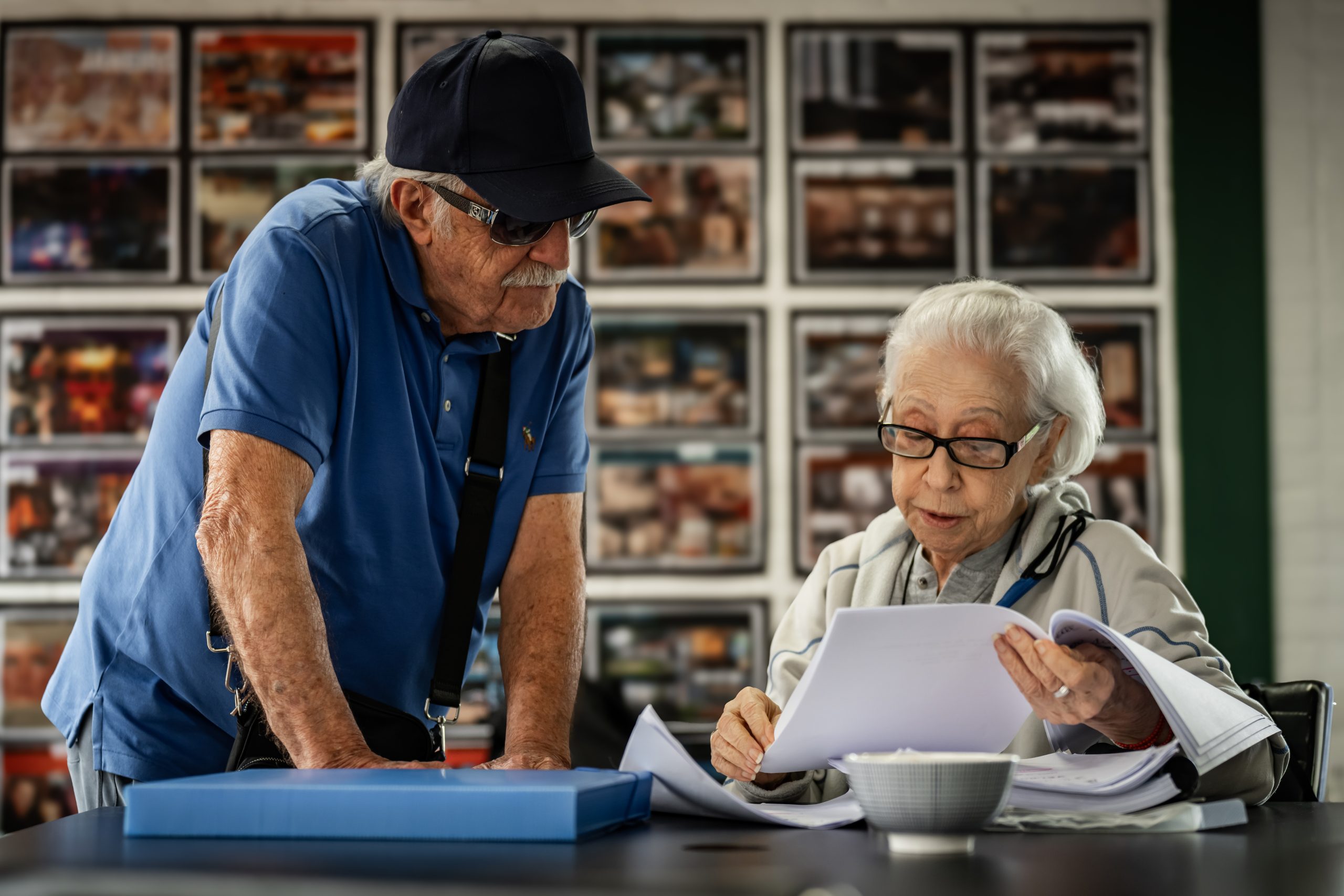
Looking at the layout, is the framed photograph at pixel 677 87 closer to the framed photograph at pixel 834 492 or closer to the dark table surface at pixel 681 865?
the framed photograph at pixel 834 492

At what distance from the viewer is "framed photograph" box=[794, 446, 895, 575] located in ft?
14.3

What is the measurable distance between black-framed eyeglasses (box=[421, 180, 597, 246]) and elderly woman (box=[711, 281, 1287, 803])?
523mm

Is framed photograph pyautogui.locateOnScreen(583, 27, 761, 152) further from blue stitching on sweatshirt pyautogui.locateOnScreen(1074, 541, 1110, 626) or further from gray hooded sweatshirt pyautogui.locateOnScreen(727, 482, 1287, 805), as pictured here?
blue stitching on sweatshirt pyautogui.locateOnScreen(1074, 541, 1110, 626)

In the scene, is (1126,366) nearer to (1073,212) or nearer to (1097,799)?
(1073,212)

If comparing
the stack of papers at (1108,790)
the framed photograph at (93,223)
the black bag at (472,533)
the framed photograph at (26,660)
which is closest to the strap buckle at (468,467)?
the black bag at (472,533)

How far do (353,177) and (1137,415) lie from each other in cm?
279

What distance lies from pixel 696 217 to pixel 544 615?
2.74m

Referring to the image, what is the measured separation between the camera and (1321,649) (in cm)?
434

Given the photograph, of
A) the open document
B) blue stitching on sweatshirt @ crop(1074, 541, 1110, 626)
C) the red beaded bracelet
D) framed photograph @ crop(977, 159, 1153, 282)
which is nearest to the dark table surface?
the open document

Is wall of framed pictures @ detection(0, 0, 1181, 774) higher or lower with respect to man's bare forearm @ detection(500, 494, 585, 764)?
higher

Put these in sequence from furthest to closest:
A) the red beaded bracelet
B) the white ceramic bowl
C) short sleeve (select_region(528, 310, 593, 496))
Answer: short sleeve (select_region(528, 310, 593, 496)) < the red beaded bracelet < the white ceramic bowl

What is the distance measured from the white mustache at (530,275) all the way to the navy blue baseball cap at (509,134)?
0.11m

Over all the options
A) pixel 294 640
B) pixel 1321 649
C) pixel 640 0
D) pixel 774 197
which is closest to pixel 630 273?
pixel 774 197

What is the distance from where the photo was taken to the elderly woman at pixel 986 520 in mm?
1584
